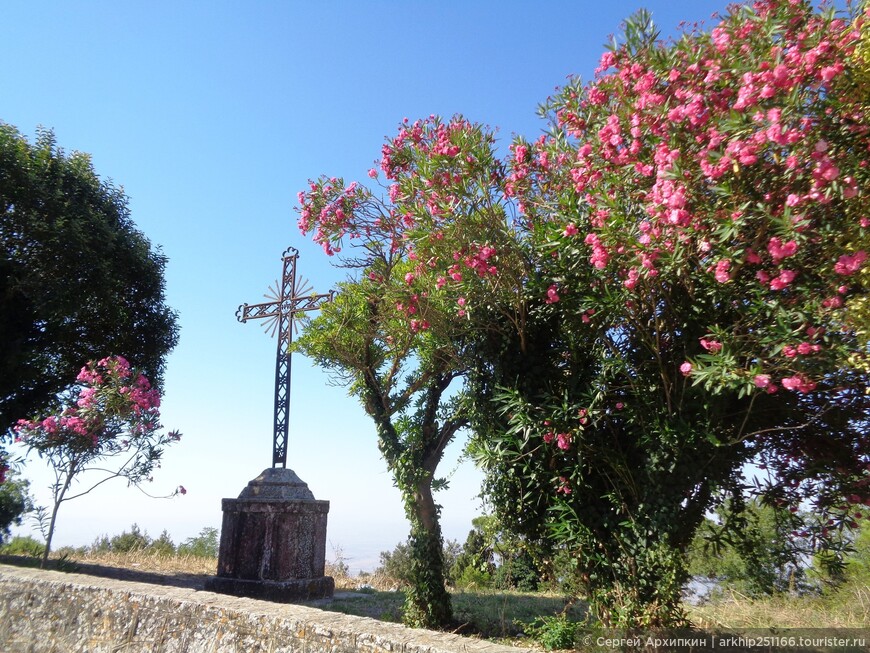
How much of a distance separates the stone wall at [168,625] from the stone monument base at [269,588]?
166 inches

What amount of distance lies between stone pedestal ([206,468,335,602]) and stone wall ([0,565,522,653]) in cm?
435

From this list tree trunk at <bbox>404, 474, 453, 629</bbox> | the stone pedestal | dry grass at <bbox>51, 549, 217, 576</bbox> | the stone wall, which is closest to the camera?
the stone wall

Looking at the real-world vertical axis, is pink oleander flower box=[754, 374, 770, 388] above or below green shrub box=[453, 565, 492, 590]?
above

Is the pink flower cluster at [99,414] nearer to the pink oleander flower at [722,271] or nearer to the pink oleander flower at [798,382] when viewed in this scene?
the pink oleander flower at [722,271]

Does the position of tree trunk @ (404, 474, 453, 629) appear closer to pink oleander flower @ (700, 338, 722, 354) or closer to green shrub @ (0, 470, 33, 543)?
pink oleander flower @ (700, 338, 722, 354)

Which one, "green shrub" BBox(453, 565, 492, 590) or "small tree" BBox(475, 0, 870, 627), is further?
"green shrub" BBox(453, 565, 492, 590)

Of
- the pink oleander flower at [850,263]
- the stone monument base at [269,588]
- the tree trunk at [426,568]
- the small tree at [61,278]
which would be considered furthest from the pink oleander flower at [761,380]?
the small tree at [61,278]

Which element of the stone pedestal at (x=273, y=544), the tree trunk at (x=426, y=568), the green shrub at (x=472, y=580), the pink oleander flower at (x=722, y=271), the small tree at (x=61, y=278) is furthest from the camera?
the green shrub at (x=472, y=580)

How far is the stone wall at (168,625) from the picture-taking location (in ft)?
11.8

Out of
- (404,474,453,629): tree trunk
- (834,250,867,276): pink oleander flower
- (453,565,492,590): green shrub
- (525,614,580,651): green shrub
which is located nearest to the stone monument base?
(404,474,453,629): tree trunk

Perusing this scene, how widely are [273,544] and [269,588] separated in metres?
0.72

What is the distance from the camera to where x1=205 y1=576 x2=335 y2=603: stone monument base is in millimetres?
9734

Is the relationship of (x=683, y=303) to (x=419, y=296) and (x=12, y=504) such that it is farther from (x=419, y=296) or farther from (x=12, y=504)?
(x=12, y=504)

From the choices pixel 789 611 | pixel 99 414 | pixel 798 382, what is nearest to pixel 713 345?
pixel 798 382
